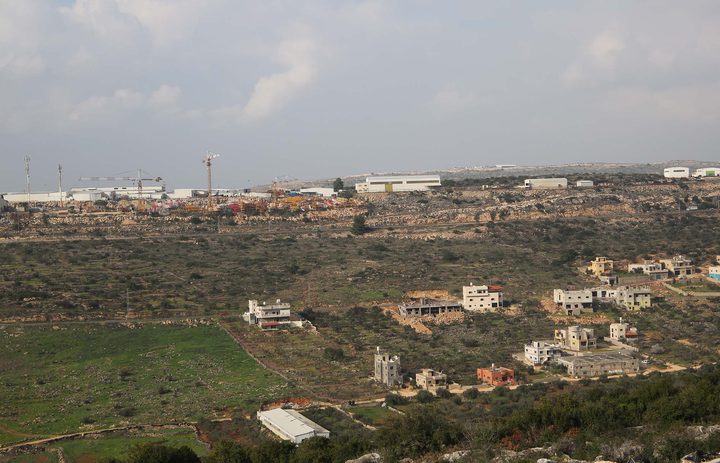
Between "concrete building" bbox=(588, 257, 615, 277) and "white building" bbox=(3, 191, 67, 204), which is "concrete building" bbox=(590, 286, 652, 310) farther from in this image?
"white building" bbox=(3, 191, 67, 204)

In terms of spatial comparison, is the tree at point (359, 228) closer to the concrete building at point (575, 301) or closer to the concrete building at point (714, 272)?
the concrete building at point (575, 301)

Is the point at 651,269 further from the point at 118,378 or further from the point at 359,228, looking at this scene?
the point at 118,378

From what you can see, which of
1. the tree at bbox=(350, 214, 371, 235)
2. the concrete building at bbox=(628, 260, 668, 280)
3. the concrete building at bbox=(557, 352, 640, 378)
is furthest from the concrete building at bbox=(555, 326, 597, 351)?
the tree at bbox=(350, 214, 371, 235)

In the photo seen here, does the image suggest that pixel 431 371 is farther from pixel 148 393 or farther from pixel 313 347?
pixel 148 393

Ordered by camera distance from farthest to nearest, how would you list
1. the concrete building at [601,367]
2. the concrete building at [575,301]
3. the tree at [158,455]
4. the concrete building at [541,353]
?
the concrete building at [575,301], the concrete building at [541,353], the concrete building at [601,367], the tree at [158,455]

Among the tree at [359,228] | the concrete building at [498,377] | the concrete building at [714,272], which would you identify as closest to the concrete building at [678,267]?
the concrete building at [714,272]

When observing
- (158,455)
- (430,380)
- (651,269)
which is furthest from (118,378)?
(651,269)

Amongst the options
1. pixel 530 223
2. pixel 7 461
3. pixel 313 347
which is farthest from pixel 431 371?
pixel 530 223
